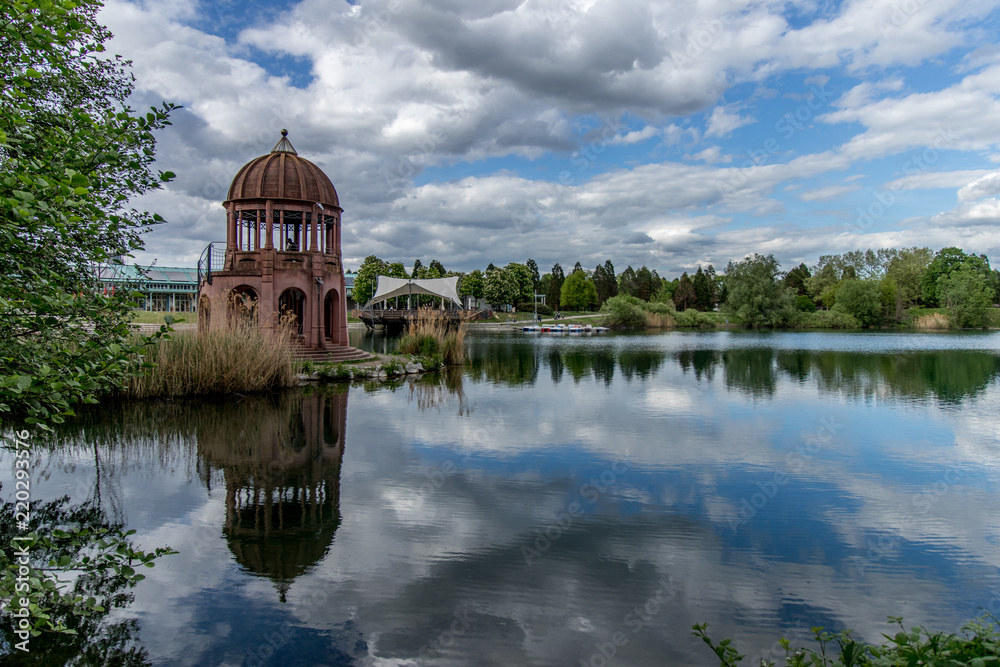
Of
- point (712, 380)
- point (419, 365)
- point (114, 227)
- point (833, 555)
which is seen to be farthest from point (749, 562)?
point (419, 365)

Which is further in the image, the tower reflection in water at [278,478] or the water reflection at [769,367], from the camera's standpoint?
the water reflection at [769,367]

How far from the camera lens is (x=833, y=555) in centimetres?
558

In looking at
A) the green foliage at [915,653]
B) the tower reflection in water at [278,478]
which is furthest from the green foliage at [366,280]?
the green foliage at [915,653]

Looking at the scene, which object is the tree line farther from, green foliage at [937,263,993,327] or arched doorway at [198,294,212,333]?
arched doorway at [198,294,212,333]

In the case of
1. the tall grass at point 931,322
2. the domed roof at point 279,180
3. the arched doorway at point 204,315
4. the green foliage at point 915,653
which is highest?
the domed roof at point 279,180

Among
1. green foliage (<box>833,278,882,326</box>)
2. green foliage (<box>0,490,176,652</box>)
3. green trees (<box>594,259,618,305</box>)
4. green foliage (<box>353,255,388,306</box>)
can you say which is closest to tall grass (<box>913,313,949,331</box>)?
green foliage (<box>833,278,882,326</box>)

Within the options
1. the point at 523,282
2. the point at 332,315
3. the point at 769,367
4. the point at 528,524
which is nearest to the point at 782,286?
the point at 523,282

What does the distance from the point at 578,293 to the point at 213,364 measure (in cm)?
8124

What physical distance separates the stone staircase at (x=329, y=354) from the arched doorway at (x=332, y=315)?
1.25 ft

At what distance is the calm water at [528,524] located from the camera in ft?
14.2

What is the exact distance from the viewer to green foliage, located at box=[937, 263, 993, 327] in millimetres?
60812

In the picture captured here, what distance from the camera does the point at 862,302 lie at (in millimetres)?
63219

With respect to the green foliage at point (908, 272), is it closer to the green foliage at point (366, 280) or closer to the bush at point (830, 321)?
the bush at point (830, 321)

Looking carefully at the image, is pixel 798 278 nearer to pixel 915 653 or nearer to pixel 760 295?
pixel 760 295
